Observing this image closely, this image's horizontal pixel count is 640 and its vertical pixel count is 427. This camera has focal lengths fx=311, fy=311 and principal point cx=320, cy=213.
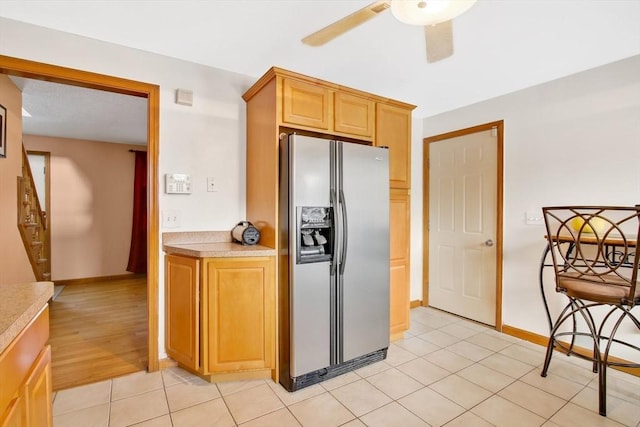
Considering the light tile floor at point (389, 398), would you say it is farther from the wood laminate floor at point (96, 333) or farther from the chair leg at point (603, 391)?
the wood laminate floor at point (96, 333)

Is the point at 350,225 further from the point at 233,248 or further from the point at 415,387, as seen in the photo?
the point at 415,387

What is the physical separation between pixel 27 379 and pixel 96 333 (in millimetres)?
2515

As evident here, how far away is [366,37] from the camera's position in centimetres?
211

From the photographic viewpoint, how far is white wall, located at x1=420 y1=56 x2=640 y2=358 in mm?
2352

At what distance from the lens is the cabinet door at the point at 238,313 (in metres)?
2.07

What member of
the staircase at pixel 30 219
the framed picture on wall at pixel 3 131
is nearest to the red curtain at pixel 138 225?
the staircase at pixel 30 219

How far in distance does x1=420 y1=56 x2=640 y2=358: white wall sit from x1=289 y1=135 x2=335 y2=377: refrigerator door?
1.96 metres

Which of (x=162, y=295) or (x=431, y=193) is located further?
(x=431, y=193)

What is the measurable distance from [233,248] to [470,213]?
2.52 m

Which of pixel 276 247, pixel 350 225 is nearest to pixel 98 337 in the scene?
pixel 276 247

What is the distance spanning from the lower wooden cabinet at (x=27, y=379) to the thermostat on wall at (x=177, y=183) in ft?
4.24

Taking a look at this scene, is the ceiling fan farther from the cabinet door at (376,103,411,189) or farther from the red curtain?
the red curtain

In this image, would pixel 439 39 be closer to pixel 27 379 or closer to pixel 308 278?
pixel 308 278

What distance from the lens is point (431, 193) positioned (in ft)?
12.3
